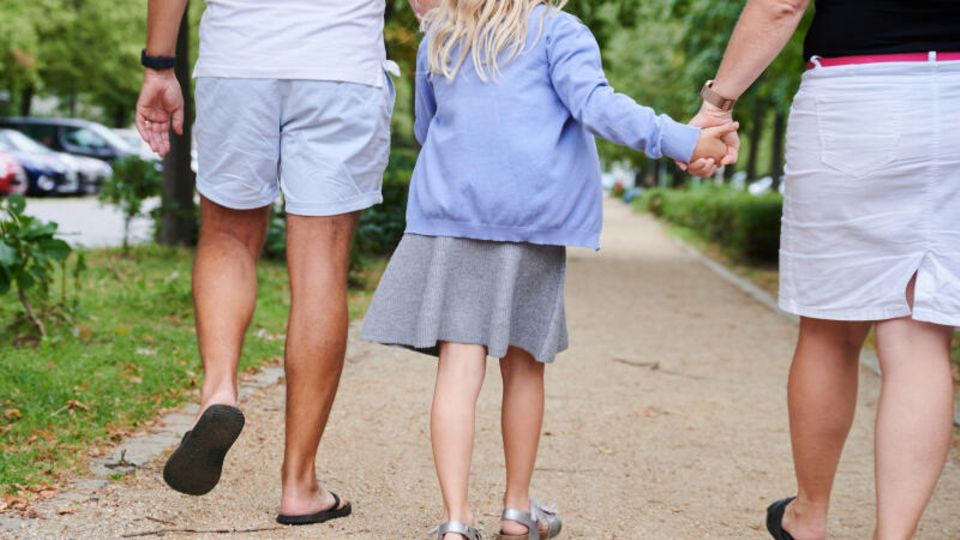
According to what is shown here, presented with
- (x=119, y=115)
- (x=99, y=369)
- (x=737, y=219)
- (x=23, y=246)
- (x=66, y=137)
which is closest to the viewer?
(x=99, y=369)

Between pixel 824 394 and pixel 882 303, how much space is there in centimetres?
41

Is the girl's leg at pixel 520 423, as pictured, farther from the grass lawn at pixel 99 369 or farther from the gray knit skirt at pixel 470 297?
the grass lawn at pixel 99 369

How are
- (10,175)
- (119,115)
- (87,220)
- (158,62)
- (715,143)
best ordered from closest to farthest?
(715,143) < (158,62) < (87,220) < (10,175) < (119,115)

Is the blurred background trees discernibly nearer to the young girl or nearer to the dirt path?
the dirt path

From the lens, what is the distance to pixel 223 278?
3.64m

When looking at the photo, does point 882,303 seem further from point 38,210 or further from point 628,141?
point 38,210

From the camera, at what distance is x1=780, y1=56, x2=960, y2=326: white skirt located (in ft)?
9.73

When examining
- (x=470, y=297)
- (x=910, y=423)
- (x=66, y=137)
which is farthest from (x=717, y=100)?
(x=66, y=137)

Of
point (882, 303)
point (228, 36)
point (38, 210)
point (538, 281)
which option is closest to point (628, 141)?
point (538, 281)

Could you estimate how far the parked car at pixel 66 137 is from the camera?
97.6 feet

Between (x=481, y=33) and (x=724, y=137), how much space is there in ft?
2.22

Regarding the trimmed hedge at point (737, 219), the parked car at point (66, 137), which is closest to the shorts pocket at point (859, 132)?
the trimmed hedge at point (737, 219)

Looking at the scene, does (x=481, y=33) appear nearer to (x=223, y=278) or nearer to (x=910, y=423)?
(x=223, y=278)

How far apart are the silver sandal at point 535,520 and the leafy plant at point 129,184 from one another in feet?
28.1
